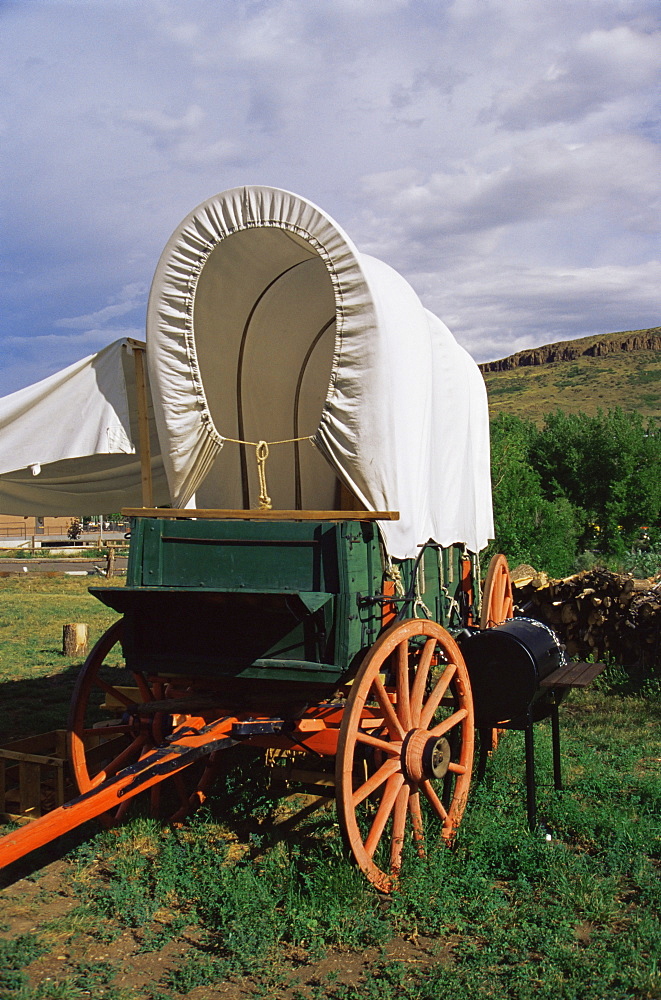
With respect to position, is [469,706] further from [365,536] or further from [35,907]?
[35,907]

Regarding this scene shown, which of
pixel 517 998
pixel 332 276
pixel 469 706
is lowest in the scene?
pixel 517 998

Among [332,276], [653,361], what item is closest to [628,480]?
[332,276]

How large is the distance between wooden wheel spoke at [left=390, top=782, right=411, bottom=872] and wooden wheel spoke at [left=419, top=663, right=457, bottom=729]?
37 centimetres

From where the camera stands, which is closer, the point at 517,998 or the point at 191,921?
the point at 517,998

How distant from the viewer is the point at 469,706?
4.54 meters

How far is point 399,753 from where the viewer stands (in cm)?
387

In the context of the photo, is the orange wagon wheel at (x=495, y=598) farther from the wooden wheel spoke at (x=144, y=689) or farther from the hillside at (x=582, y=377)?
the hillside at (x=582, y=377)

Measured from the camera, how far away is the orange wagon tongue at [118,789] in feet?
8.71

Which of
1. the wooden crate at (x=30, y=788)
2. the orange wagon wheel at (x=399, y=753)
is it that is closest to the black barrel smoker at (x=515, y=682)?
the orange wagon wheel at (x=399, y=753)

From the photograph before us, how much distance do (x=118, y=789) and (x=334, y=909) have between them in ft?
3.54

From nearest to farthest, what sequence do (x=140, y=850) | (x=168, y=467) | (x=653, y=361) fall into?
(x=140, y=850), (x=168, y=467), (x=653, y=361)

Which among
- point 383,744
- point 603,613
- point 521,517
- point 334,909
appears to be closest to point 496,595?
point 603,613

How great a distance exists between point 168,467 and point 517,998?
2971 millimetres

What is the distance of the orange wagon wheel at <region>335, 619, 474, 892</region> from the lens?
11.6 ft
